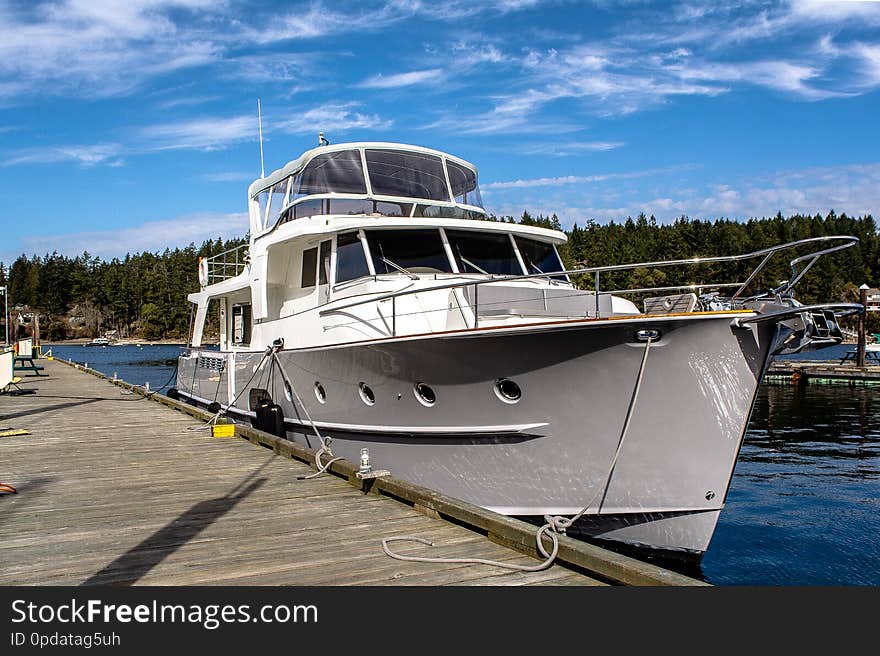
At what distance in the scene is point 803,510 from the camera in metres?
10.3

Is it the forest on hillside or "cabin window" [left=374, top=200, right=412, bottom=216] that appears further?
the forest on hillside

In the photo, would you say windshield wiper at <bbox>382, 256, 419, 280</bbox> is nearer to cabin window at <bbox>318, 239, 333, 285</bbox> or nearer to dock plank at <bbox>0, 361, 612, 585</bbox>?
cabin window at <bbox>318, 239, 333, 285</bbox>

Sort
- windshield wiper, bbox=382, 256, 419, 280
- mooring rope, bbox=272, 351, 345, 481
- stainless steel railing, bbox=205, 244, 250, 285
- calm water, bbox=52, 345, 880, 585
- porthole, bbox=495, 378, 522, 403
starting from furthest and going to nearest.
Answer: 1. stainless steel railing, bbox=205, 244, 250, 285
2. windshield wiper, bbox=382, 256, 419, 280
3. calm water, bbox=52, 345, 880, 585
4. mooring rope, bbox=272, 351, 345, 481
5. porthole, bbox=495, 378, 522, 403

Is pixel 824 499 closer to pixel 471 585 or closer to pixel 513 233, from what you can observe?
pixel 513 233

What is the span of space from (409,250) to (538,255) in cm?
209

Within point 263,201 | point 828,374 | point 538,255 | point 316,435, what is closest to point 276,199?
point 263,201

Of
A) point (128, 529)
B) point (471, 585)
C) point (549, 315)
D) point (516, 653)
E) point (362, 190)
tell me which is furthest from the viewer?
point (362, 190)

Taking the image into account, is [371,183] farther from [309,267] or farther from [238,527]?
[238,527]

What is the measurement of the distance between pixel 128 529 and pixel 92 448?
180 inches

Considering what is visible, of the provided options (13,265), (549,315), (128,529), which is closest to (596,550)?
(128,529)

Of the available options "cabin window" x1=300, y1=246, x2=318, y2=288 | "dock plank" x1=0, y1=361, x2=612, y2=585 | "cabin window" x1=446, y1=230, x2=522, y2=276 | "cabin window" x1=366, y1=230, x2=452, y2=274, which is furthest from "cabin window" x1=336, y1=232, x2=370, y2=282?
"dock plank" x1=0, y1=361, x2=612, y2=585

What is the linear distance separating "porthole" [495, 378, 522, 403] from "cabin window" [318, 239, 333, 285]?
3.95 metres

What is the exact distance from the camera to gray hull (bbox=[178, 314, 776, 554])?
6.09 m

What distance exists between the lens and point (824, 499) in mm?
10953
